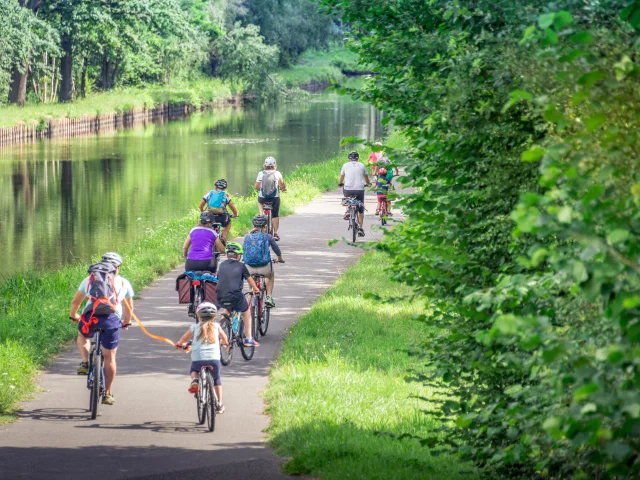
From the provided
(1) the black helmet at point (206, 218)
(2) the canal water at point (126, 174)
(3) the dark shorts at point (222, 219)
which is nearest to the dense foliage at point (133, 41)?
(2) the canal water at point (126, 174)

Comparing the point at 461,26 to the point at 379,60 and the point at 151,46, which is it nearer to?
the point at 379,60

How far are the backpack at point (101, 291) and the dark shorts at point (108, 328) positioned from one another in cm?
5

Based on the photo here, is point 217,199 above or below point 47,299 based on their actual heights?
above

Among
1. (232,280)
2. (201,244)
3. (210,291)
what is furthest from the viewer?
(201,244)

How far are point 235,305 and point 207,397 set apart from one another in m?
2.60

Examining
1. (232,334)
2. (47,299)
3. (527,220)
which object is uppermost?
(527,220)

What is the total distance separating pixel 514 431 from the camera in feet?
16.2

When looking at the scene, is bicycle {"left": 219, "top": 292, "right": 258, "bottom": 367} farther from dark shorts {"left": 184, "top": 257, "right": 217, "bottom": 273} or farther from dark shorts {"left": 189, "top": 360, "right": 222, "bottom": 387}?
dark shorts {"left": 189, "top": 360, "right": 222, "bottom": 387}

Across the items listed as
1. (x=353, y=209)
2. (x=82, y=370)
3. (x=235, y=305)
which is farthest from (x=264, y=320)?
(x=353, y=209)

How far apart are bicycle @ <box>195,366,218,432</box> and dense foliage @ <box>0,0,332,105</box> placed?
44134 mm

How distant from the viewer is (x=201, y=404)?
396 inches

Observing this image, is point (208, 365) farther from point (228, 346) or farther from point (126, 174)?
point (126, 174)

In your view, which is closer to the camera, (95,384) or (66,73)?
(95,384)

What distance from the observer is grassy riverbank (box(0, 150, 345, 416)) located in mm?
11711
